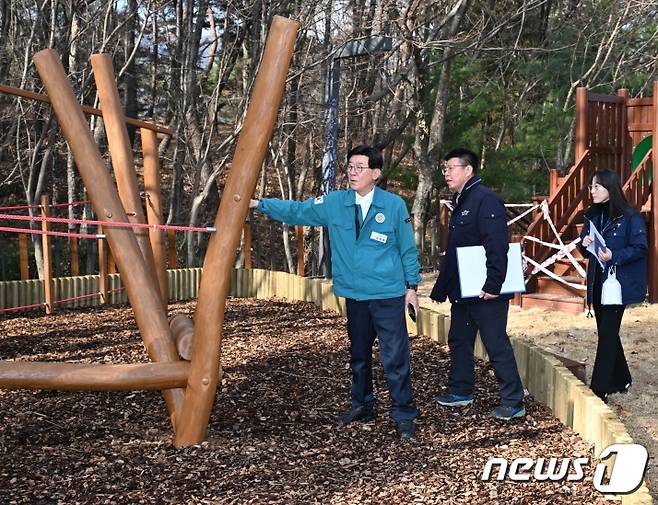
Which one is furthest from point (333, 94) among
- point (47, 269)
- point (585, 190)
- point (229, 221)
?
point (229, 221)

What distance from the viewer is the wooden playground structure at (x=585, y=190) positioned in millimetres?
9031

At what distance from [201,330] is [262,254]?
51.3 ft

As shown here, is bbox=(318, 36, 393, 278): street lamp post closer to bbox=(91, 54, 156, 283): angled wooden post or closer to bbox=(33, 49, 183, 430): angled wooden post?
bbox=(91, 54, 156, 283): angled wooden post

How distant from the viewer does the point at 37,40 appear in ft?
30.6

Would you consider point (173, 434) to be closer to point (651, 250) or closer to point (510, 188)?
point (651, 250)

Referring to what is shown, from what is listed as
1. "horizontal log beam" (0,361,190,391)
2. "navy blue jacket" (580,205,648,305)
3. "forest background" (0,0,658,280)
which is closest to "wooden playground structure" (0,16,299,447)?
"horizontal log beam" (0,361,190,391)

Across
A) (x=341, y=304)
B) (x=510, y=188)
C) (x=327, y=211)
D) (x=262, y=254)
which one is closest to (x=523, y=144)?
(x=510, y=188)

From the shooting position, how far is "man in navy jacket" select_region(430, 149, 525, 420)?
4188 mm

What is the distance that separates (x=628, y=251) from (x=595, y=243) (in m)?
0.20

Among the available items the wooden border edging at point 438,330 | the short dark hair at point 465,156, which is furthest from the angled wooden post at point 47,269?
the short dark hair at point 465,156

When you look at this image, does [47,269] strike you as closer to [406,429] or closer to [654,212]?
[406,429]

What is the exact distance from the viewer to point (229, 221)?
365cm

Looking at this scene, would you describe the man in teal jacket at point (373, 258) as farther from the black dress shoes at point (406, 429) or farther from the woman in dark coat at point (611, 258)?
the woman in dark coat at point (611, 258)

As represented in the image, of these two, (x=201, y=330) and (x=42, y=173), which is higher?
(x=42, y=173)
